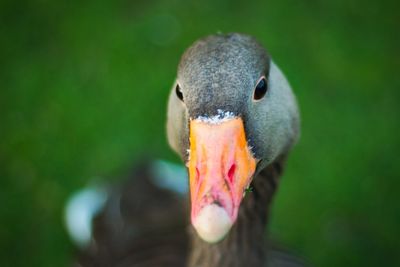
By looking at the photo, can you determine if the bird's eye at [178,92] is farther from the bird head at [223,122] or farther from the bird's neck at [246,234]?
the bird's neck at [246,234]

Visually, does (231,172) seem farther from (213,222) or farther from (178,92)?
(178,92)

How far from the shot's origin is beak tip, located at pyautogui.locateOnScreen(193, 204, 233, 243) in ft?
4.89

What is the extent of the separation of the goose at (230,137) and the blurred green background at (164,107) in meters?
1.31

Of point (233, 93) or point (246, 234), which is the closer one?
point (233, 93)

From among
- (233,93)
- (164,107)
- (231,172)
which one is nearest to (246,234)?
(231,172)

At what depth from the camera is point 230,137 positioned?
5.05 feet

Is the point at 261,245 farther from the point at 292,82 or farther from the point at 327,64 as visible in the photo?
the point at 327,64

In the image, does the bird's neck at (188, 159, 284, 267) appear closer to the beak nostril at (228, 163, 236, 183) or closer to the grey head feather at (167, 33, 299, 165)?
the grey head feather at (167, 33, 299, 165)

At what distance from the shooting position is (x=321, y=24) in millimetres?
4180

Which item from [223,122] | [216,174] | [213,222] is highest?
[223,122]

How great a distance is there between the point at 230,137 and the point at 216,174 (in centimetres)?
11

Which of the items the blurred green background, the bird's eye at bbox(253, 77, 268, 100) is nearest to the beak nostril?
the bird's eye at bbox(253, 77, 268, 100)

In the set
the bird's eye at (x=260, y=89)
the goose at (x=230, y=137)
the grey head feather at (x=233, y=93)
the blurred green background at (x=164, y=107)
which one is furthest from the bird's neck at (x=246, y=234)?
the blurred green background at (x=164, y=107)

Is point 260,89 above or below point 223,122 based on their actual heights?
above
